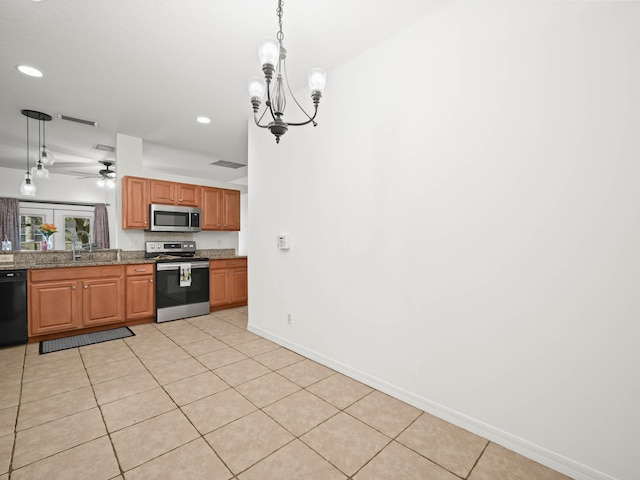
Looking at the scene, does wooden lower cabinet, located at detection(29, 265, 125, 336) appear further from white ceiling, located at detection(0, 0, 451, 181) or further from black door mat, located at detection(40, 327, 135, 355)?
white ceiling, located at detection(0, 0, 451, 181)

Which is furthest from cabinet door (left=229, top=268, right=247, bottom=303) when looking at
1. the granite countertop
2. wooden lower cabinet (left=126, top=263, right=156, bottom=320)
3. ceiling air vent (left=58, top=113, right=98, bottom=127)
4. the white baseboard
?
ceiling air vent (left=58, top=113, right=98, bottom=127)

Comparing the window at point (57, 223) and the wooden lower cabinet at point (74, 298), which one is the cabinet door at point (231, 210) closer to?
the wooden lower cabinet at point (74, 298)

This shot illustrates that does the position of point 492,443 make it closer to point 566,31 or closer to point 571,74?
point 571,74

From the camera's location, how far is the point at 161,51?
2.48 meters

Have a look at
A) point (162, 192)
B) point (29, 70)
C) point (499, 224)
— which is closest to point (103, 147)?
point (162, 192)

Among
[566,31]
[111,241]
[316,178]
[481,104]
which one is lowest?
[111,241]

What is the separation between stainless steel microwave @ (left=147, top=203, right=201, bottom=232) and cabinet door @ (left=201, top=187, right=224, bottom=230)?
0.49 ft

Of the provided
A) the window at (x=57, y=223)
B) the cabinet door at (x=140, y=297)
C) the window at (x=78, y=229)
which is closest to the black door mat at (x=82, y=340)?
the cabinet door at (x=140, y=297)

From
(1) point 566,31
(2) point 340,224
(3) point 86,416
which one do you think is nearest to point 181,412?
(3) point 86,416

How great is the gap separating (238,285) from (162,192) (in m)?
1.91

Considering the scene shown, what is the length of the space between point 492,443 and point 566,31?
2.34 m

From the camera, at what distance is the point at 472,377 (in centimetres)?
188

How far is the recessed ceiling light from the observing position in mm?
2686

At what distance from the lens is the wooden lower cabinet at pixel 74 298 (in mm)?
3348
